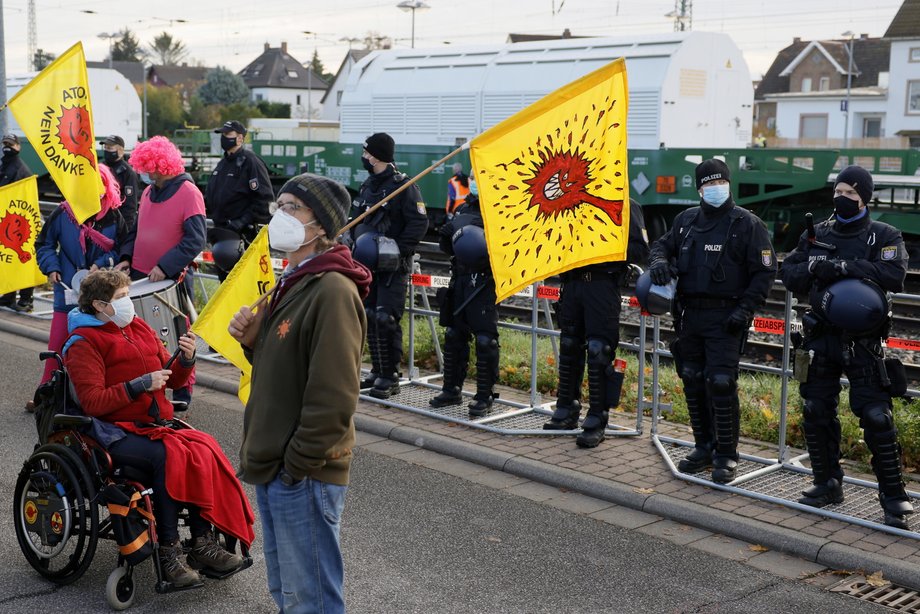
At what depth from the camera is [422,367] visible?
35.6 ft

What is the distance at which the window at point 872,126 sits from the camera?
69.4 meters

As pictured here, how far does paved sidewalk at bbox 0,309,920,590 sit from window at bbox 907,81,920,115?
60.8 m

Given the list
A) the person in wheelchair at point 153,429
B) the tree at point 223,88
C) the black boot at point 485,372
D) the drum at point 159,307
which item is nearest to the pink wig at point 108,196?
the drum at point 159,307

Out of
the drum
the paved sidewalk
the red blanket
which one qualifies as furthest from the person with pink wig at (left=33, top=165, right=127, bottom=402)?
the red blanket

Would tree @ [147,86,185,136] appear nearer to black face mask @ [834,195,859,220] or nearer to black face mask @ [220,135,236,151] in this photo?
black face mask @ [220,135,236,151]

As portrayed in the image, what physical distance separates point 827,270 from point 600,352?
77.7 inches

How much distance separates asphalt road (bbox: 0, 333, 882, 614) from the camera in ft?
17.5

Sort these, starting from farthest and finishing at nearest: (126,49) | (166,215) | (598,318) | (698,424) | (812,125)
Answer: (126,49)
(812,125)
(166,215)
(598,318)
(698,424)

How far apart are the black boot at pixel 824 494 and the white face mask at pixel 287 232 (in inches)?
154

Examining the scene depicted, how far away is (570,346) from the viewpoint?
8.14 meters

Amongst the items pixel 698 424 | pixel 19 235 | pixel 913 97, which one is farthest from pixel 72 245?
pixel 913 97

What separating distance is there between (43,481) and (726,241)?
407 cm

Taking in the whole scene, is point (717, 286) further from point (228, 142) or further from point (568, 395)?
point (228, 142)

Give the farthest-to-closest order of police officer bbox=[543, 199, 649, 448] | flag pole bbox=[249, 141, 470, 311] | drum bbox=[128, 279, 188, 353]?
1. police officer bbox=[543, 199, 649, 448]
2. drum bbox=[128, 279, 188, 353]
3. flag pole bbox=[249, 141, 470, 311]
